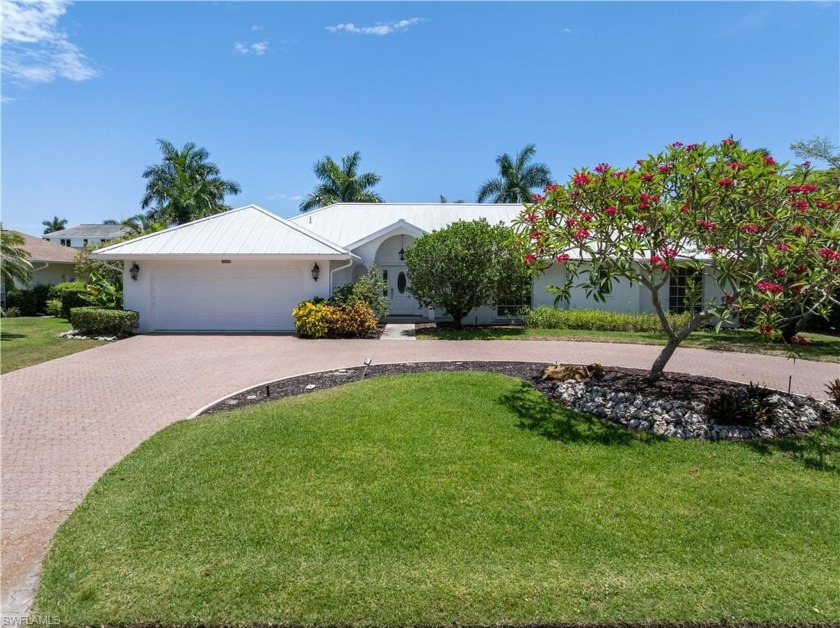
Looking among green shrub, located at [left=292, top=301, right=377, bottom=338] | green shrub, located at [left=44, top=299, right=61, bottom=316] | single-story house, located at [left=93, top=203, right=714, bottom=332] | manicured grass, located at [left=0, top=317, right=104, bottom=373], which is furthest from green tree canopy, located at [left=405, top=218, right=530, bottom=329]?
green shrub, located at [left=44, top=299, right=61, bottom=316]

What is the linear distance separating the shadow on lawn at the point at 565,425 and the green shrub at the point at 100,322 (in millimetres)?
13830

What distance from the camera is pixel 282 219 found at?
19.1m

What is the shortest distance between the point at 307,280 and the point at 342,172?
19765mm

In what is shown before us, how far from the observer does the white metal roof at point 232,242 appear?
16406mm

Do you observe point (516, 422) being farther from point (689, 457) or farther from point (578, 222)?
point (578, 222)

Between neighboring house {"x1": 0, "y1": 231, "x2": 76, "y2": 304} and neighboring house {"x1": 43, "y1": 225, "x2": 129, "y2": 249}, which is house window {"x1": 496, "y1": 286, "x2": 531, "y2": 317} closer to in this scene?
neighboring house {"x1": 0, "y1": 231, "x2": 76, "y2": 304}

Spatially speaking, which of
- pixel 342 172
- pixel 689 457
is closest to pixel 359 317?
pixel 689 457

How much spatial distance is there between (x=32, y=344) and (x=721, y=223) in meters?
17.6

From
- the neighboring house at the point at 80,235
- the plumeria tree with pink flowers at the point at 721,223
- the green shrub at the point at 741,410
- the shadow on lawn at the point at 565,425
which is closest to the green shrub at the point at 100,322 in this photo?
the shadow on lawn at the point at 565,425

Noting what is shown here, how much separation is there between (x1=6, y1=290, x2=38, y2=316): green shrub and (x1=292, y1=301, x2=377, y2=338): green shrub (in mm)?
16697

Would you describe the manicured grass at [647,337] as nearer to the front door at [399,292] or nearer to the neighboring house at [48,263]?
the front door at [399,292]

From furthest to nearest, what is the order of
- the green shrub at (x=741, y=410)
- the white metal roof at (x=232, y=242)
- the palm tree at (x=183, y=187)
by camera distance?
the palm tree at (x=183, y=187), the white metal roof at (x=232, y=242), the green shrub at (x=741, y=410)

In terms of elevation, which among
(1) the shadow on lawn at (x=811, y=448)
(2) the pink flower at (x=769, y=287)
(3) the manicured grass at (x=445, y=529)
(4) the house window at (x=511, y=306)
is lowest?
(3) the manicured grass at (x=445, y=529)

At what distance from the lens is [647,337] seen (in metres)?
16.4
